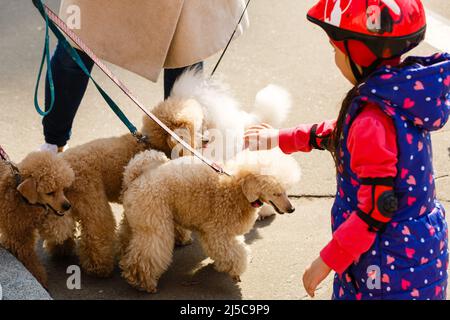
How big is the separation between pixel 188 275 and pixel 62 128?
3.22ft

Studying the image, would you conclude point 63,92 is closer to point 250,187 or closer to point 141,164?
point 141,164

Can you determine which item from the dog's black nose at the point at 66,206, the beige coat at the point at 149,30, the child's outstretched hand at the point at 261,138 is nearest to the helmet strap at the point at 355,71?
the child's outstretched hand at the point at 261,138

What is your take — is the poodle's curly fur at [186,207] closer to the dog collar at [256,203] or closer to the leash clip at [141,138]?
the dog collar at [256,203]

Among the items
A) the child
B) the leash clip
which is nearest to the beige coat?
the leash clip

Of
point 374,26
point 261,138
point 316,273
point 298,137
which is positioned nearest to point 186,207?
point 261,138

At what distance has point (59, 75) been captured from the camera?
328 centimetres

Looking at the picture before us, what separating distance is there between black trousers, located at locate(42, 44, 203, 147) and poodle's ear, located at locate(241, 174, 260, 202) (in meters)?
0.79

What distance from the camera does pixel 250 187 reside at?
110 inches

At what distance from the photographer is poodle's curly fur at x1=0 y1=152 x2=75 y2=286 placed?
274 centimetres

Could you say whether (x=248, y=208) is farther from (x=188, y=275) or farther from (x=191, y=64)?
(x=191, y=64)

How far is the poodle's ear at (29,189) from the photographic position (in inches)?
106

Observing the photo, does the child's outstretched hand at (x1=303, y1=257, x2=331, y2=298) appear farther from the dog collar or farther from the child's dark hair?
the dog collar

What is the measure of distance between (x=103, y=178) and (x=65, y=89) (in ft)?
1.82
